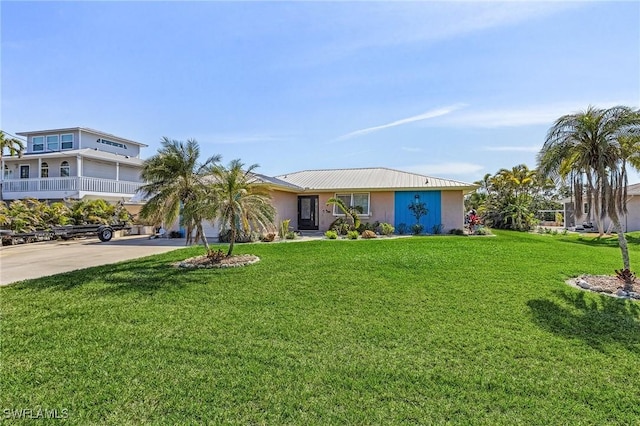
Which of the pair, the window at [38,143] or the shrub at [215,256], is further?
the window at [38,143]

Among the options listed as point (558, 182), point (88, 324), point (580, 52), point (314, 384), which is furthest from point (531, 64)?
point (88, 324)

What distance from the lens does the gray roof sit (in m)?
19.6

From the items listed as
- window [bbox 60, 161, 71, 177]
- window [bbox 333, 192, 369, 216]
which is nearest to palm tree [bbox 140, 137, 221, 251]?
window [bbox 333, 192, 369, 216]

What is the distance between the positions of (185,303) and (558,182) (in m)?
9.75

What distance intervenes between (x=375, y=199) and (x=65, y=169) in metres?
23.8

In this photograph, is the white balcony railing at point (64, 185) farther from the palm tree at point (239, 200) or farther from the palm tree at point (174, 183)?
the palm tree at point (239, 200)

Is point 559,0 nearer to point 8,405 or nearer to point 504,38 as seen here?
point 504,38

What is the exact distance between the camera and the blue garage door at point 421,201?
19812 mm

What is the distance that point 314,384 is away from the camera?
156 inches

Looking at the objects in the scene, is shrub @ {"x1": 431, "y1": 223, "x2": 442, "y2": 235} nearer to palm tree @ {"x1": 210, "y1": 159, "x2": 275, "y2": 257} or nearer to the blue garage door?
the blue garage door

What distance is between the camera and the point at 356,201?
69.3 feet

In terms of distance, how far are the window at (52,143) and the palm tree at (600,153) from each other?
1325 inches

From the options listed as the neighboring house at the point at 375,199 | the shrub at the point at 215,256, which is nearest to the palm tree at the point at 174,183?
the shrub at the point at 215,256

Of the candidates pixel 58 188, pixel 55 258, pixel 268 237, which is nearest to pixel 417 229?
pixel 268 237
